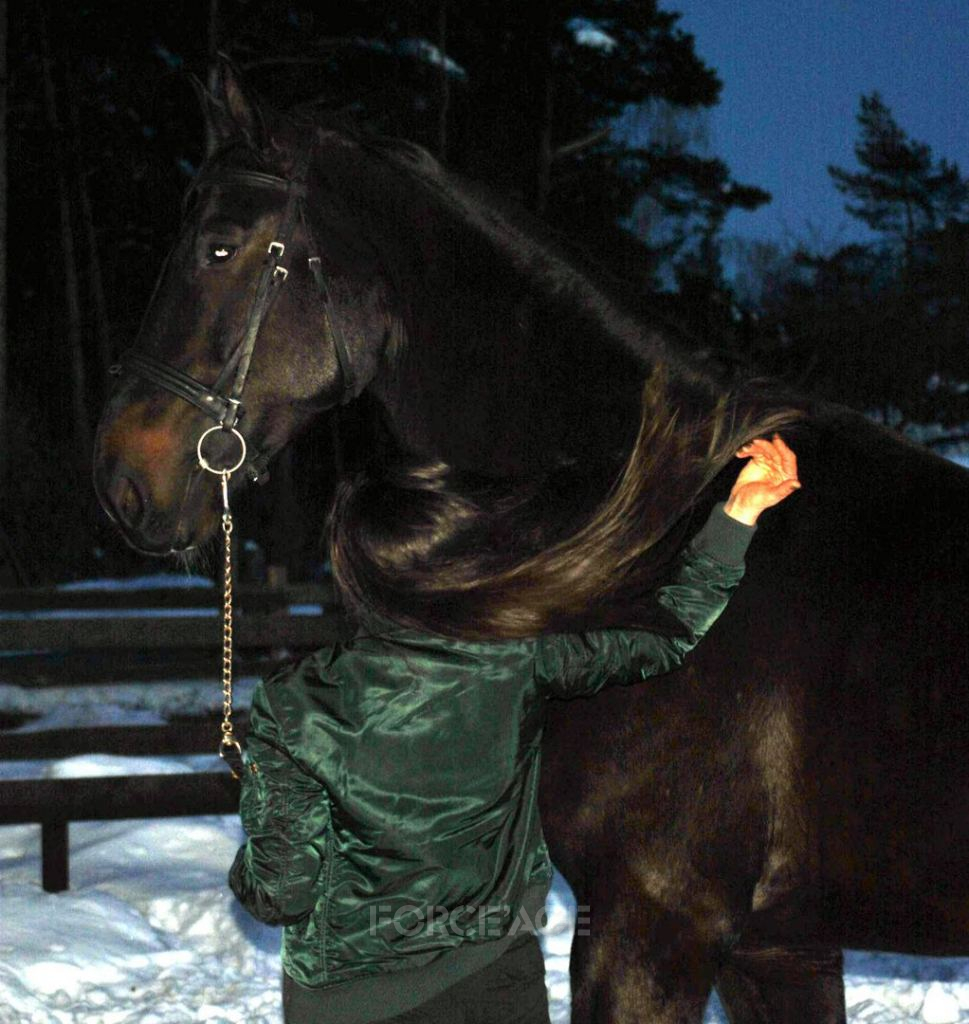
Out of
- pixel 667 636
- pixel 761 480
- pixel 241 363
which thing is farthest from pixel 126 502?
pixel 761 480

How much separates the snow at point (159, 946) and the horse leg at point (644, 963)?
173cm

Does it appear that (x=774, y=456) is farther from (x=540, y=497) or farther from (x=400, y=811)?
(x=400, y=811)

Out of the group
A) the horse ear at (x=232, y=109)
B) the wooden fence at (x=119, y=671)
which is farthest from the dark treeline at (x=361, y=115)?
the horse ear at (x=232, y=109)

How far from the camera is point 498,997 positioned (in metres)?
2.09

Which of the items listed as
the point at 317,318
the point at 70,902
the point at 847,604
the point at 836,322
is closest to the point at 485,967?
the point at 847,604

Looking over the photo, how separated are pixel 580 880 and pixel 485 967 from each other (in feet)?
1.18

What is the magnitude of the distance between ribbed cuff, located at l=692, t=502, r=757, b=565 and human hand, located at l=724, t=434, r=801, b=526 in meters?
0.01

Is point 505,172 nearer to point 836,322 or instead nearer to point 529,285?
point 836,322

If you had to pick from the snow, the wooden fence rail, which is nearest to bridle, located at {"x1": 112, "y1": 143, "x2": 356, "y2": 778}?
the snow

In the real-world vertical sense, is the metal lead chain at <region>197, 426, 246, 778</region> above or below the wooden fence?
above

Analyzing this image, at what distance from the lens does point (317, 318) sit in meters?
2.63

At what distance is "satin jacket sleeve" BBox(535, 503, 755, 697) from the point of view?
2033 millimetres

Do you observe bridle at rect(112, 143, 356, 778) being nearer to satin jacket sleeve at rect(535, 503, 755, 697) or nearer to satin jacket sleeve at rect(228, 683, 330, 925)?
satin jacket sleeve at rect(228, 683, 330, 925)

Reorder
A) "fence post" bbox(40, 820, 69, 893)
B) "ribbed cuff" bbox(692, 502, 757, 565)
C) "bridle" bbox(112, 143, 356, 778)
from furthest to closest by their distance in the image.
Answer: "fence post" bbox(40, 820, 69, 893), "bridle" bbox(112, 143, 356, 778), "ribbed cuff" bbox(692, 502, 757, 565)
